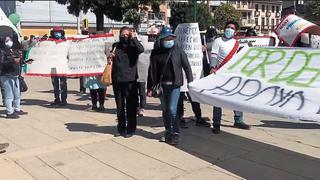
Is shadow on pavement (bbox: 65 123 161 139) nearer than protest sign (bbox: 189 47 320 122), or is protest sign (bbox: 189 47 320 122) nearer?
protest sign (bbox: 189 47 320 122)

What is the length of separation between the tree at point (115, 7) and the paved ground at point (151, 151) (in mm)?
21528

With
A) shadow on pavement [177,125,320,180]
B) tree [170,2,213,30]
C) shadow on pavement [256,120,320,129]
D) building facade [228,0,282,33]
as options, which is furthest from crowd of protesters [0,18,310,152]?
building facade [228,0,282,33]

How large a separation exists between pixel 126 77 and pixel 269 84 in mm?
2506

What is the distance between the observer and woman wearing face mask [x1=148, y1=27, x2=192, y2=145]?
22.4 ft

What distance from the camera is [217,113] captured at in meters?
7.45

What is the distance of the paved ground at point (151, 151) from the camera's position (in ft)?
18.8

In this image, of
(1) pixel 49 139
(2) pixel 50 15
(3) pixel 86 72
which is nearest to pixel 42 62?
(3) pixel 86 72

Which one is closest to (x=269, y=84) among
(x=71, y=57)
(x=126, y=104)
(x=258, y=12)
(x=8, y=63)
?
(x=126, y=104)

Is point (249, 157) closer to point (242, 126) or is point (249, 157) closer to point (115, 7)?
point (242, 126)

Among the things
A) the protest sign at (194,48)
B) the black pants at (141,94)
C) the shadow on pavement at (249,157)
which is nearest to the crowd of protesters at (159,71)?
the shadow on pavement at (249,157)

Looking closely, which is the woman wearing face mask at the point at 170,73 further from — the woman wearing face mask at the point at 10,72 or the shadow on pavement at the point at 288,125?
the woman wearing face mask at the point at 10,72

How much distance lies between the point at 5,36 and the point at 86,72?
1761 mm

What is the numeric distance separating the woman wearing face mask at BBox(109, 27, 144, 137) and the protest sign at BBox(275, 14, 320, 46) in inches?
97.9

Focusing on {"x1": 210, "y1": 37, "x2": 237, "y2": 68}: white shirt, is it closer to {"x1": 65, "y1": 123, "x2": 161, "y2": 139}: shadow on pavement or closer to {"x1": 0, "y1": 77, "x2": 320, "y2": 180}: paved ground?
{"x1": 0, "y1": 77, "x2": 320, "y2": 180}: paved ground
